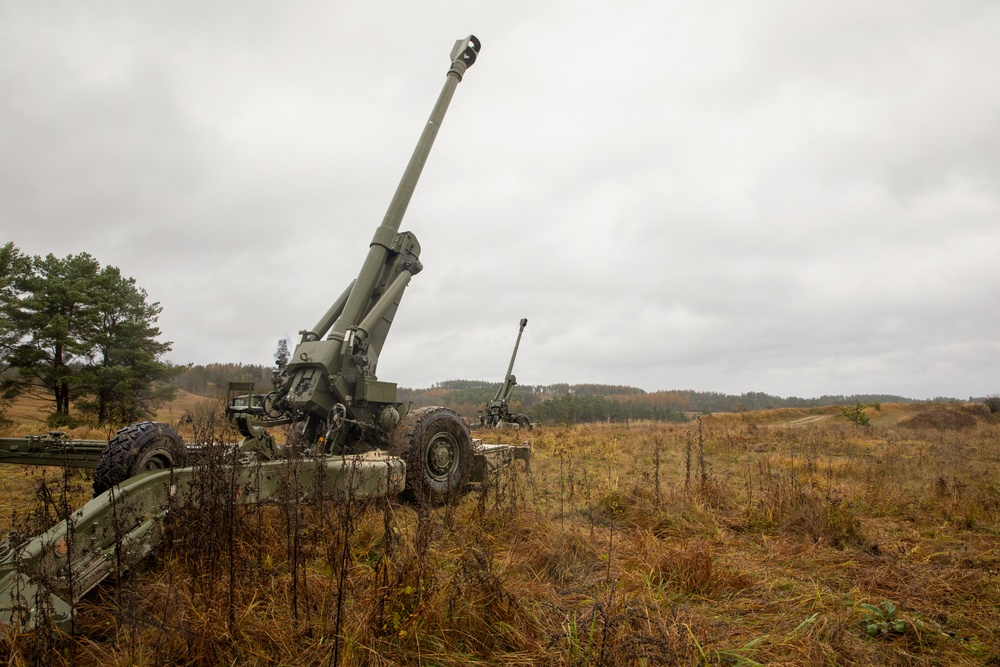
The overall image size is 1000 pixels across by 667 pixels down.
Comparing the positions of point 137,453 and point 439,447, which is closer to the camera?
point 137,453

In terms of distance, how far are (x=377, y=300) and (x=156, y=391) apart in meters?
22.5

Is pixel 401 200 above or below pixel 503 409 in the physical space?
above

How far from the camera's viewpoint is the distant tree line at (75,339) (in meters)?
19.7

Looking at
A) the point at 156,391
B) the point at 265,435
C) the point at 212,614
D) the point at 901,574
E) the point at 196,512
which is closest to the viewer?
the point at 212,614

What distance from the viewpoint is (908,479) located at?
7.34 meters

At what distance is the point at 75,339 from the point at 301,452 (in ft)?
73.4

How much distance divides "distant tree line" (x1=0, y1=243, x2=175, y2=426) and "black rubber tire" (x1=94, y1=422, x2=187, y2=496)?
60.8ft

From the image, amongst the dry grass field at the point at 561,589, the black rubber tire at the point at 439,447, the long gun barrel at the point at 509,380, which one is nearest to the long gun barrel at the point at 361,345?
the black rubber tire at the point at 439,447

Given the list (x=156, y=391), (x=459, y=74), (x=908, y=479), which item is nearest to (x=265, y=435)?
(x=459, y=74)

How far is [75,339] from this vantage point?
2066 cm

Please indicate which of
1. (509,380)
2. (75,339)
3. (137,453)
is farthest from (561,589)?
(75,339)

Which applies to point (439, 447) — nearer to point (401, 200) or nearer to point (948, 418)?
point (401, 200)

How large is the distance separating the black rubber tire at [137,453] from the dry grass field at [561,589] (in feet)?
1.23

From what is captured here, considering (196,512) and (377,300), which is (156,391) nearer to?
(377,300)
